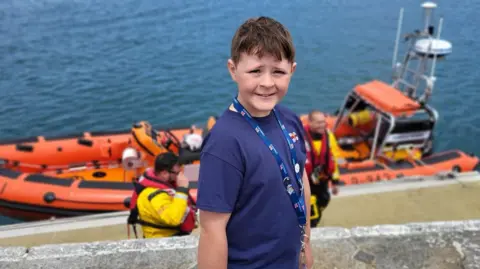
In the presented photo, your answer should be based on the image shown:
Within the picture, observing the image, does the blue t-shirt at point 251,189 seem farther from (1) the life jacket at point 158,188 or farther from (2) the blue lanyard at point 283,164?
(1) the life jacket at point 158,188

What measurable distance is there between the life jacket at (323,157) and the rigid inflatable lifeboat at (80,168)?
6.98 ft

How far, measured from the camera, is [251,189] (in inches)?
52.3

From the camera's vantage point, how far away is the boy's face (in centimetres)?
129

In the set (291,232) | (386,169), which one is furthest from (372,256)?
(386,169)

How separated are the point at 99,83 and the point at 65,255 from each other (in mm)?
11263

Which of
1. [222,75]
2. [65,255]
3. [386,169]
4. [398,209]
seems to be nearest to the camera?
[65,255]

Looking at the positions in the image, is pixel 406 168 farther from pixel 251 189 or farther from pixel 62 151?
pixel 251 189

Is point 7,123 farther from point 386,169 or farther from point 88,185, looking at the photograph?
point 386,169

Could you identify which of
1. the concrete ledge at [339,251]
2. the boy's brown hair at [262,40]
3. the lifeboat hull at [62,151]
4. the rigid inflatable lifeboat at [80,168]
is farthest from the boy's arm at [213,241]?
the lifeboat hull at [62,151]

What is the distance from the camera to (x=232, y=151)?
49.8 inches

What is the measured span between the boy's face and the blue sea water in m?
9.75

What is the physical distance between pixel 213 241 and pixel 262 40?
0.66 meters

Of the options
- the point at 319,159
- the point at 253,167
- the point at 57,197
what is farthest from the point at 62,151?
the point at 253,167

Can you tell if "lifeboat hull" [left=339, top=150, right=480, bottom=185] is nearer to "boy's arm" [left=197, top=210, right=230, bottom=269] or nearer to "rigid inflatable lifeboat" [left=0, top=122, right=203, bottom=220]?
"rigid inflatable lifeboat" [left=0, top=122, right=203, bottom=220]
